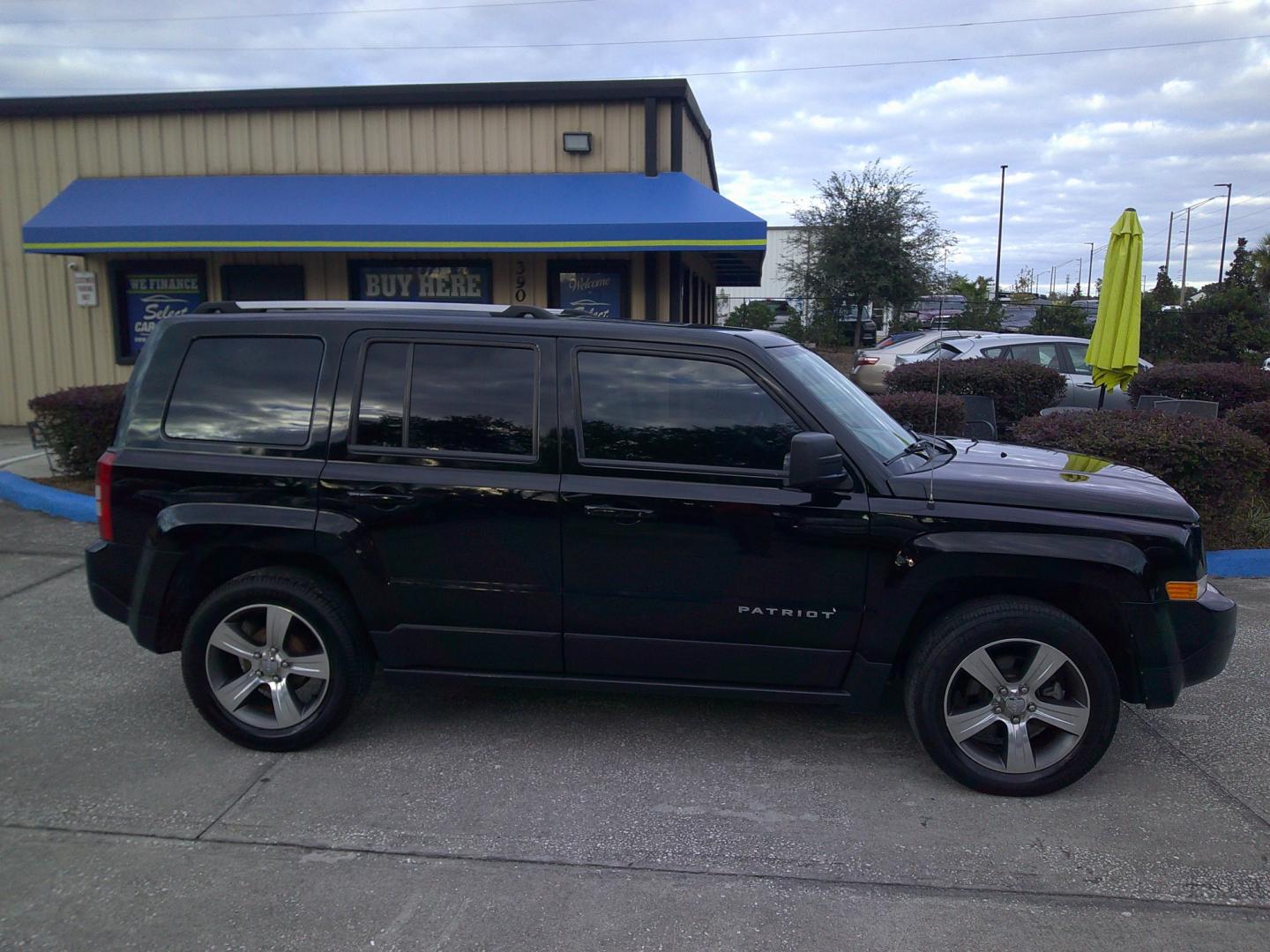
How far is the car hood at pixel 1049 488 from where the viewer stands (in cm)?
387

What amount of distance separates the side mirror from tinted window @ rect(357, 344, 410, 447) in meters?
1.66

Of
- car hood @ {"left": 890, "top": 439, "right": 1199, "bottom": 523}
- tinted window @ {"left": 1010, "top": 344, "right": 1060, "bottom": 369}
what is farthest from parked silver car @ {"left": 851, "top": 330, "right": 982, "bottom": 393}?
car hood @ {"left": 890, "top": 439, "right": 1199, "bottom": 523}

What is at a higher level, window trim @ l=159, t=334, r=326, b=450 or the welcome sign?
the welcome sign

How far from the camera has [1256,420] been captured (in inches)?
338

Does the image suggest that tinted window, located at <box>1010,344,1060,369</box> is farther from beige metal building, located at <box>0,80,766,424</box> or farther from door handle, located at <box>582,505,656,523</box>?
door handle, located at <box>582,505,656,523</box>

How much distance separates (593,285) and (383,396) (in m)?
8.60

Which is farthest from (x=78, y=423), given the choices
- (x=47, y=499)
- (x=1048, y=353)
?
(x=1048, y=353)

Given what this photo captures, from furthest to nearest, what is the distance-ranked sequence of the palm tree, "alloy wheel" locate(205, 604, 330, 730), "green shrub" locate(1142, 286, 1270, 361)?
the palm tree < "green shrub" locate(1142, 286, 1270, 361) < "alloy wheel" locate(205, 604, 330, 730)

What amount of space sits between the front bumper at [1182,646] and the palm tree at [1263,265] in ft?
106

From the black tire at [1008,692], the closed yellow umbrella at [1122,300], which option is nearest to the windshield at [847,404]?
the black tire at [1008,692]

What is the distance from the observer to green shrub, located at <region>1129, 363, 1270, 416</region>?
10.8 meters

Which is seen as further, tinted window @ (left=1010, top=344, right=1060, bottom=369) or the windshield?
tinted window @ (left=1010, top=344, right=1060, bottom=369)

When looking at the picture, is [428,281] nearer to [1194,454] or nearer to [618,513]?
[1194,454]

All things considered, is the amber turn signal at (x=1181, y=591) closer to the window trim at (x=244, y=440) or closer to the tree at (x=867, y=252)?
the window trim at (x=244, y=440)
